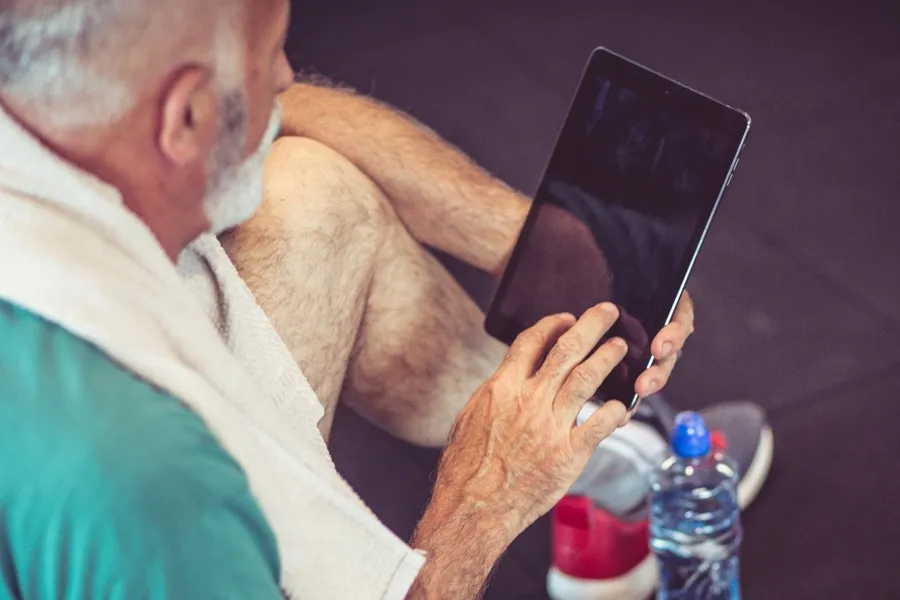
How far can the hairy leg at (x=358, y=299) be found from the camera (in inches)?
40.4

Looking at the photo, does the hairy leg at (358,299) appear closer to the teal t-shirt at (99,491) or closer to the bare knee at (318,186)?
the bare knee at (318,186)

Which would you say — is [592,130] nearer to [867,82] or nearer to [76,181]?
[76,181]

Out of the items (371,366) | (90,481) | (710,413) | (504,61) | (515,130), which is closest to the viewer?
(90,481)

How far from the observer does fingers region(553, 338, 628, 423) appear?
87cm

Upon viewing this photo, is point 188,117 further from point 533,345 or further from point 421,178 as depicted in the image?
point 421,178

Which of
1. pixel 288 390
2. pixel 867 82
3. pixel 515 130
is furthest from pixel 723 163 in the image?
pixel 867 82

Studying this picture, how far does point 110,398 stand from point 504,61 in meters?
1.87

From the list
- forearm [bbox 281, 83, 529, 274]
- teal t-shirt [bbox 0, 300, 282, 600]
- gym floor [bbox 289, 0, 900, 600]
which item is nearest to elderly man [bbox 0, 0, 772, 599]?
teal t-shirt [bbox 0, 300, 282, 600]

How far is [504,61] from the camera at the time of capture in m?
2.30

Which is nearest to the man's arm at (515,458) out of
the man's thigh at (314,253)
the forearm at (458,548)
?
the forearm at (458,548)

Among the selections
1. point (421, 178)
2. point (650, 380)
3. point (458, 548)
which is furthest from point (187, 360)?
point (421, 178)

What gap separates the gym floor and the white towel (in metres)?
0.43

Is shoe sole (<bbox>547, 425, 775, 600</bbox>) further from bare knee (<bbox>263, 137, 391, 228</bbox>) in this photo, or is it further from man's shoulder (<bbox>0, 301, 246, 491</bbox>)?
man's shoulder (<bbox>0, 301, 246, 491</bbox>)

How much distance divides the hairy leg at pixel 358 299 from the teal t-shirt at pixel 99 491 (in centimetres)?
46
